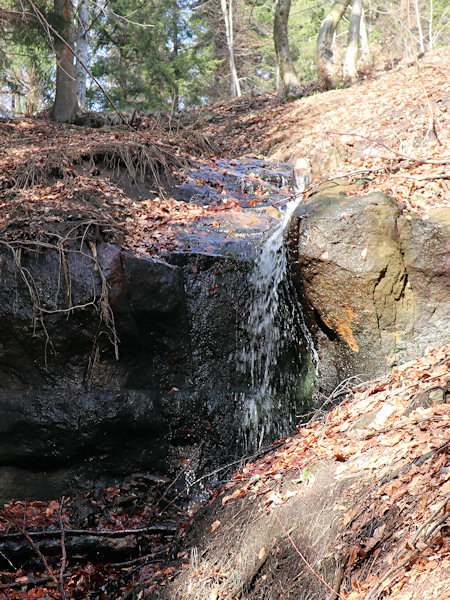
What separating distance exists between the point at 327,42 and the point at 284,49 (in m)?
1.23

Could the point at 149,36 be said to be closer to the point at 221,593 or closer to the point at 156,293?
the point at 156,293

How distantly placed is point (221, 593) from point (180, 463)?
2709 mm

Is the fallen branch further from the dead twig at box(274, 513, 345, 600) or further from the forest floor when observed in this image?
the dead twig at box(274, 513, 345, 600)

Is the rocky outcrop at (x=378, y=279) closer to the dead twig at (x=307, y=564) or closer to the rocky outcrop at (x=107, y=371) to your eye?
the rocky outcrop at (x=107, y=371)

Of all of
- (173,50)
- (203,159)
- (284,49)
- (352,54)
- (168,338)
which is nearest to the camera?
(168,338)

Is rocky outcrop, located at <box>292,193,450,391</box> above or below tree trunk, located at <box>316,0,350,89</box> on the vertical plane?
below

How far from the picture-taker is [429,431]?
3180mm

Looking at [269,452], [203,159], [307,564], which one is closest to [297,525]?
[307,564]

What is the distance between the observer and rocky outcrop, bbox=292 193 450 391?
585 centimetres

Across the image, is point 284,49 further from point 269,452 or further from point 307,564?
point 307,564

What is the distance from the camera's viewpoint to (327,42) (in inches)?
514

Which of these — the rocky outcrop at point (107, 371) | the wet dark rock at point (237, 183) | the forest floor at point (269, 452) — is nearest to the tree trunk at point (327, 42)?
the forest floor at point (269, 452)

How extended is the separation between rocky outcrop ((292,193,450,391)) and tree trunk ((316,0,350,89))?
346 inches

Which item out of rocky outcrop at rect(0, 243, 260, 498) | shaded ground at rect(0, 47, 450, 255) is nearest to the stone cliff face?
rocky outcrop at rect(0, 243, 260, 498)
